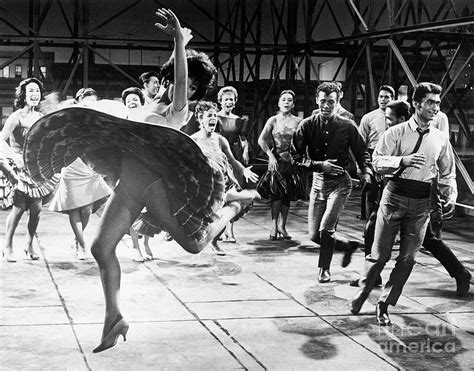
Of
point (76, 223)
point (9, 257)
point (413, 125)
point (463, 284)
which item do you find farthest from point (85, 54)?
point (413, 125)

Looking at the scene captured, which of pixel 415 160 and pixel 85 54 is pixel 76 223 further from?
pixel 85 54

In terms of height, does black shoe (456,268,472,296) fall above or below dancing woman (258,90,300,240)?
below

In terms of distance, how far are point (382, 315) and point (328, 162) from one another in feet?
5.75

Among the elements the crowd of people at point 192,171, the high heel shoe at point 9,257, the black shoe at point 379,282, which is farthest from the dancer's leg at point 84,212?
the black shoe at point 379,282

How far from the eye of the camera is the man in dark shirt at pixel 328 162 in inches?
296

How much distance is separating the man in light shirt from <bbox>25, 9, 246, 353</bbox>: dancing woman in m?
1.55

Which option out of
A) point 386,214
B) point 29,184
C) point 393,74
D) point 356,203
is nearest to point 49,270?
point 29,184

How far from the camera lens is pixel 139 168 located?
4.77 m

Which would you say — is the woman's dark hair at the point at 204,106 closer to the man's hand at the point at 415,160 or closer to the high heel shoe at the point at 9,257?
the high heel shoe at the point at 9,257

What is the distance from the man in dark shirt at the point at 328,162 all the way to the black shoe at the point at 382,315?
1367 millimetres

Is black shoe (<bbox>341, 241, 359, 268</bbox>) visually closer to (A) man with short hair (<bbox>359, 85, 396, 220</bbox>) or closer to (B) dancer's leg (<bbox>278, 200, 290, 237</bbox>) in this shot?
(A) man with short hair (<bbox>359, 85, 396, 220</bbox>)

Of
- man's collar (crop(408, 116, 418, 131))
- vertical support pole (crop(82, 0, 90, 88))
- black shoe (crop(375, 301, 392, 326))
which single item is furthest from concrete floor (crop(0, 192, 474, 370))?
vertical support pole (crop(82, 0, 90, 88))

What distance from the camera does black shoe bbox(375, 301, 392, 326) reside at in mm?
6229

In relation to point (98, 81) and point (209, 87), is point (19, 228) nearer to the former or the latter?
point (209, 87)
